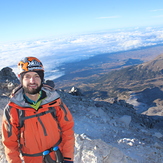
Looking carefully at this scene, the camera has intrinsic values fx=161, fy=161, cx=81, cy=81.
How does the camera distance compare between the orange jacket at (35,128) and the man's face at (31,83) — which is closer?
the orange jacket at (35,128)

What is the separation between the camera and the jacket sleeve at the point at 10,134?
13.0ft

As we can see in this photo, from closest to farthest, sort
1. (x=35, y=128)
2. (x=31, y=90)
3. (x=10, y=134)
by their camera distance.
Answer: (x=10, y=134) → (x=35, y=128) → (x=31, y=90)

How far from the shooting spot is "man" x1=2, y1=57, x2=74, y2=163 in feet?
13.3

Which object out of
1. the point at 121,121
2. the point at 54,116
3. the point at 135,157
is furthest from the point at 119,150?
the point at 121,121

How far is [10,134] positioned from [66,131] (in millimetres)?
1427

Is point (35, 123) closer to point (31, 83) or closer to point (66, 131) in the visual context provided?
point (66, 131)

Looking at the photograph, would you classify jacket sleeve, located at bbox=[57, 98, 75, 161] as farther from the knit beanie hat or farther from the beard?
the knit beanie hat

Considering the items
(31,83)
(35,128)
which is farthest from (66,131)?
(31,83)

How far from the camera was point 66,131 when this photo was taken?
4465 millimetres

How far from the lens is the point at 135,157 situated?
6629 mm

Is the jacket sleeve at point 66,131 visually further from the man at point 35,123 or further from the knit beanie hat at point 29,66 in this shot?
the knit beanie hat at point 29,66

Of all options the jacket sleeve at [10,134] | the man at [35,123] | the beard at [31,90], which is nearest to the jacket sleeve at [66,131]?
the man at [35,123]

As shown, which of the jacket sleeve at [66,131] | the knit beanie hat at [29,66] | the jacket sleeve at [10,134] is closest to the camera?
the jacket sleeve at [10,134]

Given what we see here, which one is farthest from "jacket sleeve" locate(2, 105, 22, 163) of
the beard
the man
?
the beard
